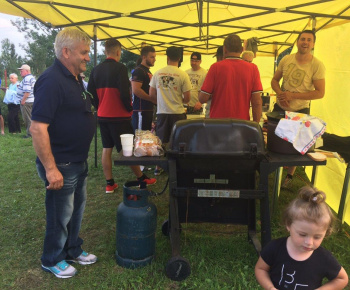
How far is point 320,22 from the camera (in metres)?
4.56

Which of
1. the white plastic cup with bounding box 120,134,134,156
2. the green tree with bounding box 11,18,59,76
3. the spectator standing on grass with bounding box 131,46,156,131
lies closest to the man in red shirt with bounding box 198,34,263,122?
the white plastic cup with bounding box 120,134,134,156

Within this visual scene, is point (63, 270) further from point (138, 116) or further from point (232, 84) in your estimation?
point (138, 116)

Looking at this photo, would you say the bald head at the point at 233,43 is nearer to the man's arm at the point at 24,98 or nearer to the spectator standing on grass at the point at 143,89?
the spectator standing on grass at the point at 143,89

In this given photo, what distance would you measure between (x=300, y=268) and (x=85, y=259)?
70.6 inches

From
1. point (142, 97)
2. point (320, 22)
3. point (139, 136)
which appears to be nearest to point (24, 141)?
point (142, 97)

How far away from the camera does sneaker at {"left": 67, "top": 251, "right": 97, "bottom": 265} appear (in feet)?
8.41

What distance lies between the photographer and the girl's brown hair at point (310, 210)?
4.58ft

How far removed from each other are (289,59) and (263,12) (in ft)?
4.13

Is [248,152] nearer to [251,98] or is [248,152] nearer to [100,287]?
[251,98]

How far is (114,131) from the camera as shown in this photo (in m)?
3.84

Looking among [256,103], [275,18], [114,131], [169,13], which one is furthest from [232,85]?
[275,18]

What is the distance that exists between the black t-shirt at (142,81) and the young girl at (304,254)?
11.1ft

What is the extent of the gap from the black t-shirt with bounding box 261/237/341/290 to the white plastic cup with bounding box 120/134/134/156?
1.23 metres

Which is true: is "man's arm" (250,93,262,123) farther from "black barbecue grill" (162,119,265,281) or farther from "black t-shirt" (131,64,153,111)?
"black t-shirt" (131,64,153,111)
